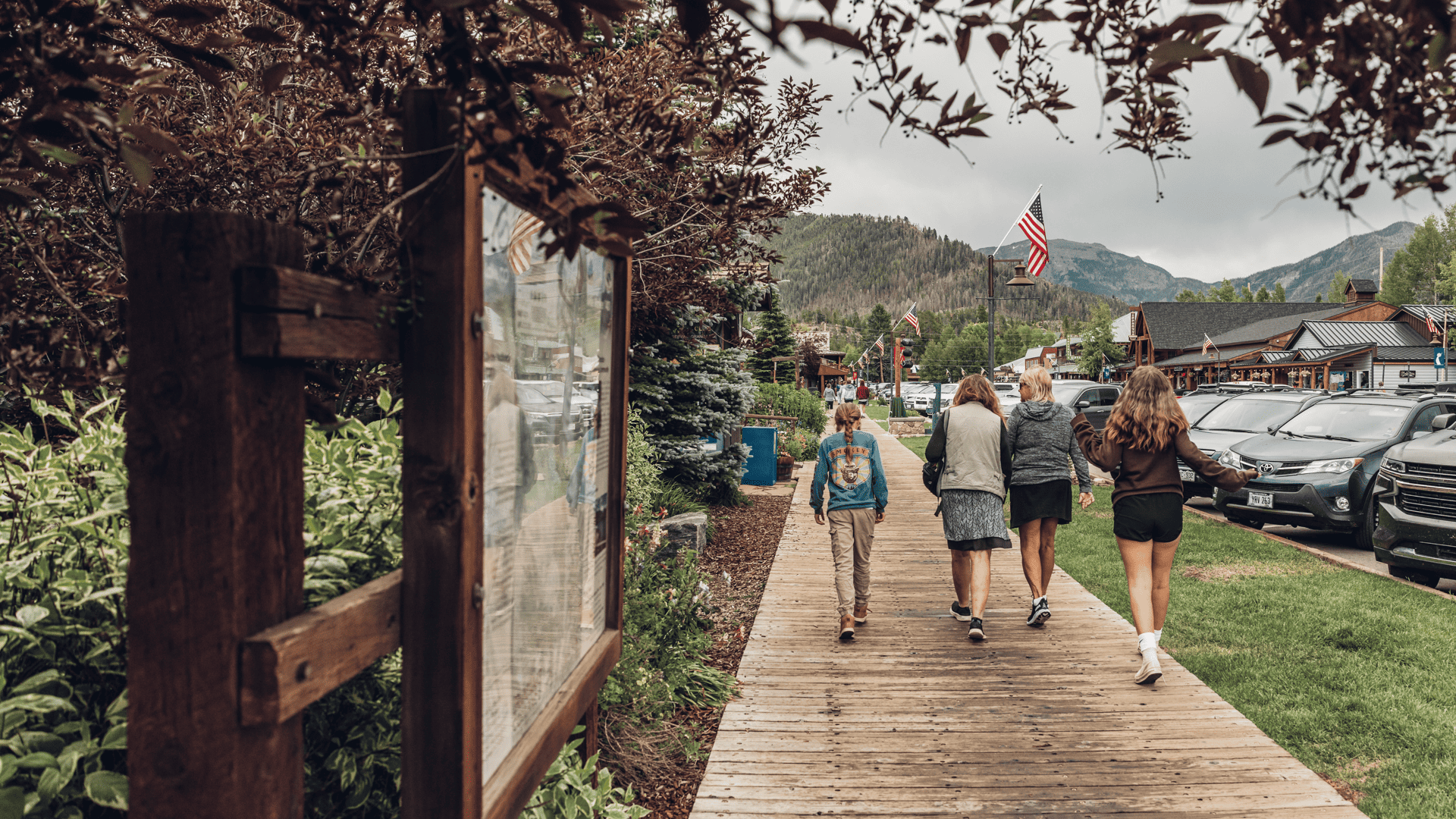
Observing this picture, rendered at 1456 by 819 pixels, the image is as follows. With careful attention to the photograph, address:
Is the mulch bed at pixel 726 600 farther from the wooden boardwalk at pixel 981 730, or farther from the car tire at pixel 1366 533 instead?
the car tire at pixel 1366 533

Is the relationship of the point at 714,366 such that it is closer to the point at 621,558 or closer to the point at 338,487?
the point at 621,558

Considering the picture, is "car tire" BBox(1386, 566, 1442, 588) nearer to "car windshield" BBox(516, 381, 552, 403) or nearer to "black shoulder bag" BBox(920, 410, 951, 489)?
"black shoulder bag" BBox(920, 410, 951, 489)

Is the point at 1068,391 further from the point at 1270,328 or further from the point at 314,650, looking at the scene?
the point at 1270,328

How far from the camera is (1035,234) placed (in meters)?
18.0

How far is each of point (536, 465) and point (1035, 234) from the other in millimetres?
17977

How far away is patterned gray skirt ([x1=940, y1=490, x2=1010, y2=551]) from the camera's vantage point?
590cm

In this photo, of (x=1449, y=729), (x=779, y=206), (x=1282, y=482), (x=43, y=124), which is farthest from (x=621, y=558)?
(x=1282, y=482)

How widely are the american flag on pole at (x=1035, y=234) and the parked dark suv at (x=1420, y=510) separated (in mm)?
10562

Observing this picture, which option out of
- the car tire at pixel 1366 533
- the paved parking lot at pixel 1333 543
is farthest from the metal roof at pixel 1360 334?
the car tire at pixel 1366 533

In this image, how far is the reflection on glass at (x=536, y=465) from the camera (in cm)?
189

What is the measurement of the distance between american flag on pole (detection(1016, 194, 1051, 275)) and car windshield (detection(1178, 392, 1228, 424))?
4.10 m

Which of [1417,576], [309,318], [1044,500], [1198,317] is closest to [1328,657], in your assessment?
[1044,500]

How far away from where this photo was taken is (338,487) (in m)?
2.18

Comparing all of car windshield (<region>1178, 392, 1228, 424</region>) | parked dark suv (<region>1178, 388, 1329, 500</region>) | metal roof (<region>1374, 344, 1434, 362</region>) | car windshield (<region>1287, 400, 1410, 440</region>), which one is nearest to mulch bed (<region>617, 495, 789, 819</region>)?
parked dark suv (<region>1178, 388, 1329, 500</region>)
